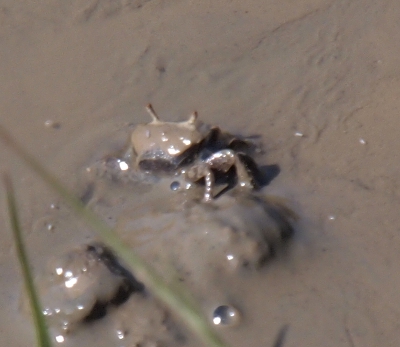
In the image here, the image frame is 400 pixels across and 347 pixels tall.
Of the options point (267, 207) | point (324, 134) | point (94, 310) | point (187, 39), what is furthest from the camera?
point (187, 39)

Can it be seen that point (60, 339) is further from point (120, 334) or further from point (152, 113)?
point (152, 113)

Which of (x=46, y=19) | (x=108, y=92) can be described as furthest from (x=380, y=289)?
(x=46, y=19)

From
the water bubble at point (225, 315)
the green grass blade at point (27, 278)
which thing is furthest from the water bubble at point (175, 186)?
the green grass blade at point (27, 278)

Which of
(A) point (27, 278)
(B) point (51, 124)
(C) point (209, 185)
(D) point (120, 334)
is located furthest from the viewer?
(B) point (51, 124)

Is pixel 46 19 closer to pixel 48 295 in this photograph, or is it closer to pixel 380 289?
pixel 48 295

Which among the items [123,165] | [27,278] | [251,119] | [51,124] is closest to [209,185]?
[123,165]

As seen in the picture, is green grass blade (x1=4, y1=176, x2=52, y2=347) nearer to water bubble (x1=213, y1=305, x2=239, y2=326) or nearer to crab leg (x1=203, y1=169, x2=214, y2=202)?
water bubble (x1=213, y1=305, x2=239, y2=326)
